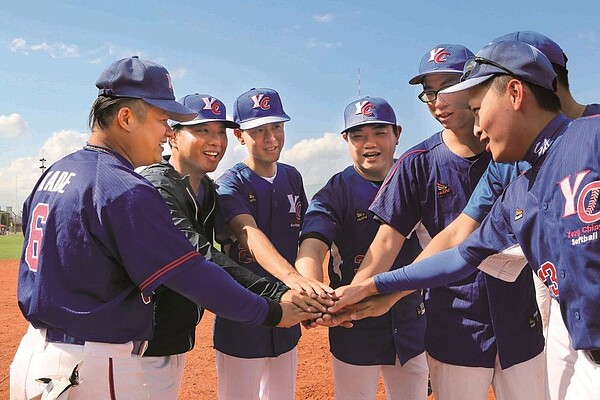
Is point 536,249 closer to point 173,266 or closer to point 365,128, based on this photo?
point 173,266

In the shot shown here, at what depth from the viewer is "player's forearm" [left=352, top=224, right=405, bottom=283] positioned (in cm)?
323

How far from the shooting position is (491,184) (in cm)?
279

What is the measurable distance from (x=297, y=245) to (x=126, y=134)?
1915 mm

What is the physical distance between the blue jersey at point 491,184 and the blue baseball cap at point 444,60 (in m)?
0.60

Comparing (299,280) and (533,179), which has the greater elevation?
(533,179)

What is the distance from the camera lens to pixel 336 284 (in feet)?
11.9

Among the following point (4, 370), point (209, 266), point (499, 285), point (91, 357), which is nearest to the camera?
point (91, 357)

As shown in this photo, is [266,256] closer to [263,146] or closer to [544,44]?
[263,146]

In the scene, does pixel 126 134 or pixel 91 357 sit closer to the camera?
pixel 91 357

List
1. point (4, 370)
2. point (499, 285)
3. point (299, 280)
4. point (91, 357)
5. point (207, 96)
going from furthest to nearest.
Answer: point (4, 370) < point (207, 96) < point (299, 280) < point (499, 285) < point (91, 357)

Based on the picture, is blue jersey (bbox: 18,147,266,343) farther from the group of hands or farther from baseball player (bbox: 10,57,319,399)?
the group of hands

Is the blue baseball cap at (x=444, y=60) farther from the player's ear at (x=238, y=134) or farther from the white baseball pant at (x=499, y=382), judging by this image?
the white baseball pant at (x=499, y=382)

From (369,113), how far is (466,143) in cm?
78

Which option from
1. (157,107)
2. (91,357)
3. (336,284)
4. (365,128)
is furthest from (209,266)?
(365,128)
